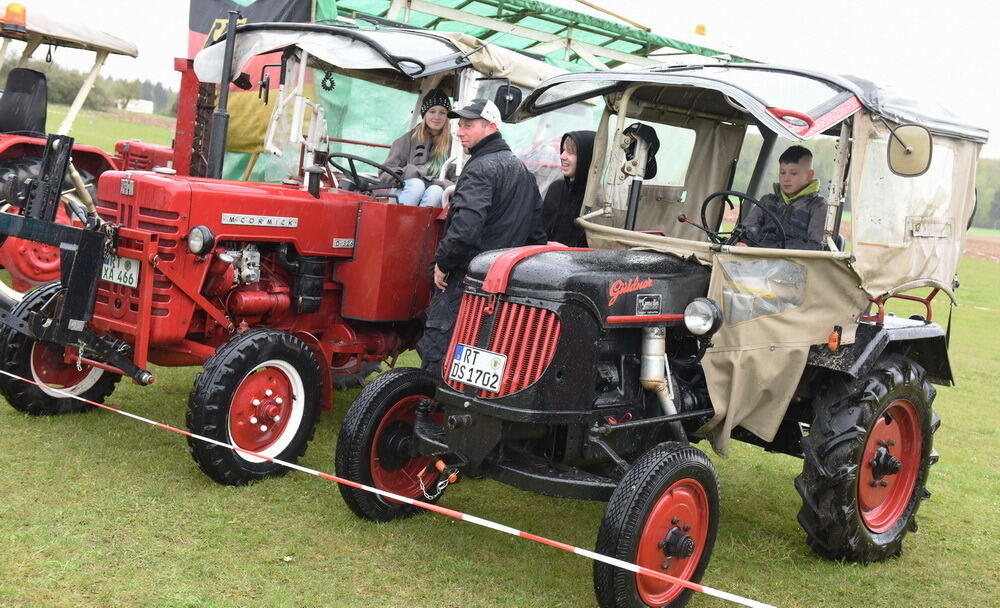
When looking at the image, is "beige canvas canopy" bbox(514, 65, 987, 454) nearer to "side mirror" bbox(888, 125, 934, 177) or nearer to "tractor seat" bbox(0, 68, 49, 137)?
"side mirror" bbox(888, 125, 934, 177)

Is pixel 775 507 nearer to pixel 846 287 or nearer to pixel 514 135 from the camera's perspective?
pixel 846 287

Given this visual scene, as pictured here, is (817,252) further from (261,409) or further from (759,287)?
(261,409)

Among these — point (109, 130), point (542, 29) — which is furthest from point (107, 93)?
point (542, 29)

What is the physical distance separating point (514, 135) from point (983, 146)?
6.37m

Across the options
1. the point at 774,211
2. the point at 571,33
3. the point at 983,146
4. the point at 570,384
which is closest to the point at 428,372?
the point at 570,384

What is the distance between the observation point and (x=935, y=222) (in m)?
4.89

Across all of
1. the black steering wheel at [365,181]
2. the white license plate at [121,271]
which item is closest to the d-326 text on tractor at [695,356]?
the black steering wheel at [365,181]

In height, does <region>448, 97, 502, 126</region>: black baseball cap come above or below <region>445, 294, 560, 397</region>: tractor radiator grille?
above

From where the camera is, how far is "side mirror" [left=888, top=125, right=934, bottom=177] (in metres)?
4.55

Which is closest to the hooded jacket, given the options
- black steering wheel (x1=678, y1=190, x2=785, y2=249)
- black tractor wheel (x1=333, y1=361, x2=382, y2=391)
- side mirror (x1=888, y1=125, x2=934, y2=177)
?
black steering wheel (x1=678, y1=190, x2=785, y2=249)

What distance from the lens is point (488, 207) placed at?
209 inches

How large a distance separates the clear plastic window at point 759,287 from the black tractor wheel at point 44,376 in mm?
3652

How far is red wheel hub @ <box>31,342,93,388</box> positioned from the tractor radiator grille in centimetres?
284

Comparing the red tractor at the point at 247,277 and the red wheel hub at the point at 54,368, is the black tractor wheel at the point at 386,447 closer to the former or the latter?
the red tractor at the point at 247,277
